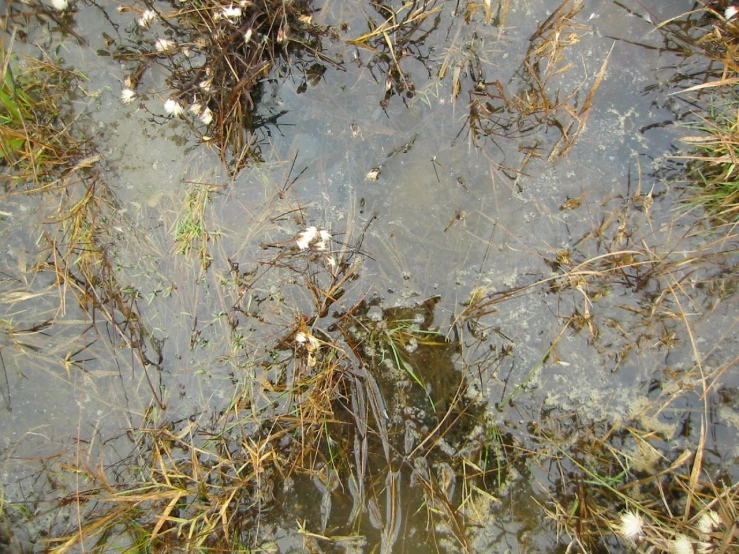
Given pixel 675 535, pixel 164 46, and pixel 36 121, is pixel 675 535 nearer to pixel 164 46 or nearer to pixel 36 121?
pixel 164 46

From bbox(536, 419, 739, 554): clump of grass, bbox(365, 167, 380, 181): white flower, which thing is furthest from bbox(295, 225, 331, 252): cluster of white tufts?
bbox(536, 419, 739, 554): clump of grass

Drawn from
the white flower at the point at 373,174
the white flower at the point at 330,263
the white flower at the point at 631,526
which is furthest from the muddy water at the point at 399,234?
the white flower at the point at 631,526

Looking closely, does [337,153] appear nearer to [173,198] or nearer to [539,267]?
[173,198]

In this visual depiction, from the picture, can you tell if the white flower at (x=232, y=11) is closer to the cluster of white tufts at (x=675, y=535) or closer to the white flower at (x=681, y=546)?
the cluster of white tufts at (x=675, y=535)

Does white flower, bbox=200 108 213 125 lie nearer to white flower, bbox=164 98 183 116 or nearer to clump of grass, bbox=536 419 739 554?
white flower, bbox=164 98 183 116

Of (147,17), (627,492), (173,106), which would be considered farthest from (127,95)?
(627,492)

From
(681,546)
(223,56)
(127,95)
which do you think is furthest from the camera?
(127,95)
